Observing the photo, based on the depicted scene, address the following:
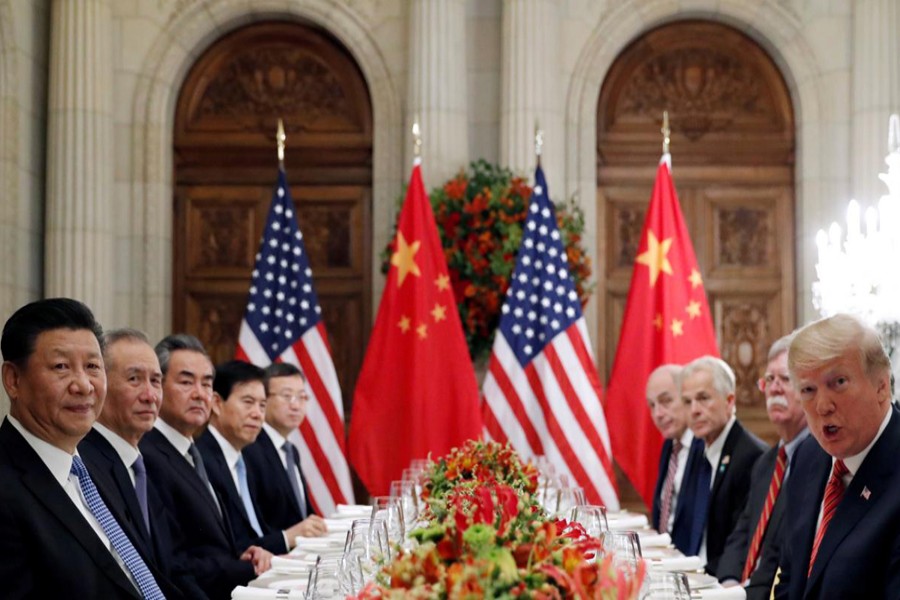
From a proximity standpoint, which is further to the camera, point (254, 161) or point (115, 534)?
point (254, 161)

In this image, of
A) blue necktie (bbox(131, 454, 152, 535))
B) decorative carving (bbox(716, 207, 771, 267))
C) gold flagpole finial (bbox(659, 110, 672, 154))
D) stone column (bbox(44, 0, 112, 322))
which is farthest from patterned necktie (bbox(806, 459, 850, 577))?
stone column (bbox(44, 0, 112, 322))

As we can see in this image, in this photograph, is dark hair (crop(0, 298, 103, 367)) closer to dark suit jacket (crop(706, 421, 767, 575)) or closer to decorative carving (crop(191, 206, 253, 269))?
dark suit jacket (crop(706, 421, 767, 575))

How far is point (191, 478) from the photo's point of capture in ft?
15.7

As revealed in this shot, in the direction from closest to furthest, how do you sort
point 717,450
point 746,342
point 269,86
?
point 717,450 < point 746,342 < point 269,86

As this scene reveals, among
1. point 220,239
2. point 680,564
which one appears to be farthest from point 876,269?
point 220,239

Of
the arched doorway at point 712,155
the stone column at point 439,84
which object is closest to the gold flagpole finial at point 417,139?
the stone column at point 439,84

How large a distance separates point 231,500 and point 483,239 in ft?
11.6

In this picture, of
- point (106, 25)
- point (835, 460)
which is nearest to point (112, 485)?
point (835, 460)

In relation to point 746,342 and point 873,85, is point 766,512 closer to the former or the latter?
point 746,342

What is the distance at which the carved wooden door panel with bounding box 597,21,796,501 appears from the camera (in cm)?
954

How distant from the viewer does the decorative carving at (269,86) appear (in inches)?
380

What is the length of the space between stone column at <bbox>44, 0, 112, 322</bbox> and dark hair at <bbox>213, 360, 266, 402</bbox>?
3.07 m

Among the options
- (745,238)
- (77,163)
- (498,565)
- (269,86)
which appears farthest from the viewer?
(269,86)

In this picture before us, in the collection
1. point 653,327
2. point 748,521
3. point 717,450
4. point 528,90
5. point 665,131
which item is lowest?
point 748,521
